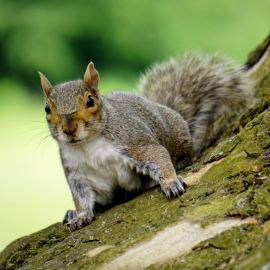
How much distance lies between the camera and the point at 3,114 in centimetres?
331

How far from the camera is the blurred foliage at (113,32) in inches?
131

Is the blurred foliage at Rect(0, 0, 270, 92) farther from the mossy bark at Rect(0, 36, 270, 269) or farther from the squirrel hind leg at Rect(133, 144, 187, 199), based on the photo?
the mossy bark at Rect(0, 36, 270, 269)

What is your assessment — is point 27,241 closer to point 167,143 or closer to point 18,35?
point 167,143

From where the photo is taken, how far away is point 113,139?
5.83 feet

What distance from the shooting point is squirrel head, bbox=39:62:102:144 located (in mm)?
1640

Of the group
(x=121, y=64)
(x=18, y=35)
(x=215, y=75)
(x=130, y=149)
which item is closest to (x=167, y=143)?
(x=130, y=149)

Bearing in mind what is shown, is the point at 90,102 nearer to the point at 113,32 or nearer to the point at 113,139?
the point at 113,139

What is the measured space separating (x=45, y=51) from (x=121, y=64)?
1.69 ft

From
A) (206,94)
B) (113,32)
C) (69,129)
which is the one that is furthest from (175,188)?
(113,32)

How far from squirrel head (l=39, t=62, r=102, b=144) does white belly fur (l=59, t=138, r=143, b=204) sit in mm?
59

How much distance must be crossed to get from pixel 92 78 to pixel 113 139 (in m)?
0.22

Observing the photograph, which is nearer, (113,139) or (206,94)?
(113,139)

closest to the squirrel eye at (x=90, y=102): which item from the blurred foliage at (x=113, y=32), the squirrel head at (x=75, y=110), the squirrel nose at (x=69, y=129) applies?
the squirrel head at (x=75, y=110)

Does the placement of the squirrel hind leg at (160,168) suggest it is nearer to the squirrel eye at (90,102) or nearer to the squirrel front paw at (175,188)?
the squirrel front paw at (175,188)
